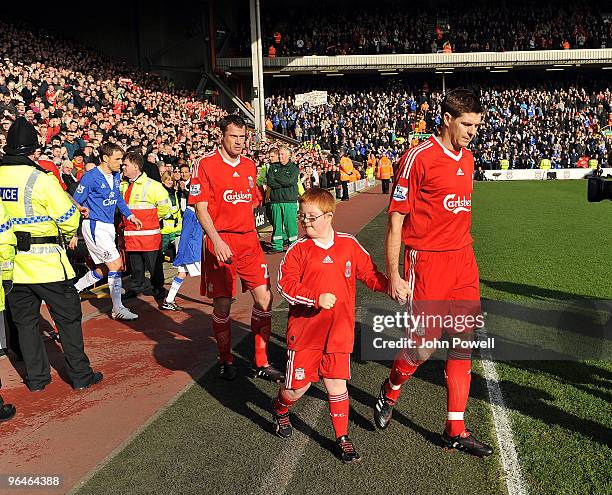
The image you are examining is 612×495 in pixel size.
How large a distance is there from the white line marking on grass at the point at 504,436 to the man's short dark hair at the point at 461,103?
2135 mm

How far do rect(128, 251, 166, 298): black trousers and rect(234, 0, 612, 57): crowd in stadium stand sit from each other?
35982 millimetres

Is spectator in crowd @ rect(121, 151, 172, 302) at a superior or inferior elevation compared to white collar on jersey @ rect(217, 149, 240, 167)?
inferior

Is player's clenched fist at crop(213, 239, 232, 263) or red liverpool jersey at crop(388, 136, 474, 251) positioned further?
player's clenched fist at crop(213, 239, 232, 263)

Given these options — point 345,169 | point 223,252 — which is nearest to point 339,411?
point 223,252

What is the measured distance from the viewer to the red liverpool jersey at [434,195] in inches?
156

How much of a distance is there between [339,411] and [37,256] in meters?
2.82

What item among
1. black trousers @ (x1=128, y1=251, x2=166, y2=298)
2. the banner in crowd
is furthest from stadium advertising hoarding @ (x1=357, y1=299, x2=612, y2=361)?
the banner in crowd

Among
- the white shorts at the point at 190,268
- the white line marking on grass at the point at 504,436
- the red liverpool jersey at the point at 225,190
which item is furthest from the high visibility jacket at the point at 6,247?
the white line marking on grass at the point at 504,436

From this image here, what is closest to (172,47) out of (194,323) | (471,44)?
(471,44)

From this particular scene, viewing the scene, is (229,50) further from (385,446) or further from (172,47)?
(385,446)

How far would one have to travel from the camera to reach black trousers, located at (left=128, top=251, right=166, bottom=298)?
27.1 ft

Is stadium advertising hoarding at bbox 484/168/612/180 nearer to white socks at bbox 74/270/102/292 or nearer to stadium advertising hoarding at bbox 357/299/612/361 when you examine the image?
stadium advertising hoarding at bbox 357/299/612/361

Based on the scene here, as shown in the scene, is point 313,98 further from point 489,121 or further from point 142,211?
point 142,211

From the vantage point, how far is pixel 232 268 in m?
5.47
